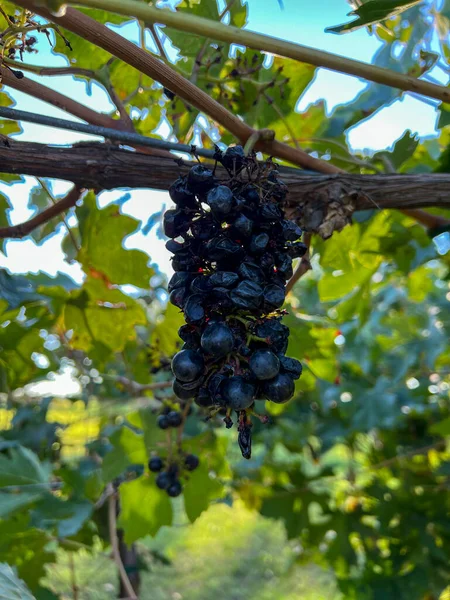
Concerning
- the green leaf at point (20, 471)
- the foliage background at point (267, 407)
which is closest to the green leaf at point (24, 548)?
the foliage background at point (267, 407)

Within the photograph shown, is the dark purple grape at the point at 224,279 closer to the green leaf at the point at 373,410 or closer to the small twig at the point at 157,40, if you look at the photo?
the small twig at the point at 157,40

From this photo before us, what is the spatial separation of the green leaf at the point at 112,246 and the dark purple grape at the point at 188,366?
2.88 ft

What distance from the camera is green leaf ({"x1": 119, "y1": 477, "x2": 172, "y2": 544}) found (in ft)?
5.89

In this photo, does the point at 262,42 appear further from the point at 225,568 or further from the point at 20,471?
the point at 225,568

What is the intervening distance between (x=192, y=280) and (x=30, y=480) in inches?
53.1

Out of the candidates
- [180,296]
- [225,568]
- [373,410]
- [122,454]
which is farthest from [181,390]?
[225,568]

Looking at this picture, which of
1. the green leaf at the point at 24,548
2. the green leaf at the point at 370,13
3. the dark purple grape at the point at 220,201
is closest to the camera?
the dark purple grape at the point at 220,201

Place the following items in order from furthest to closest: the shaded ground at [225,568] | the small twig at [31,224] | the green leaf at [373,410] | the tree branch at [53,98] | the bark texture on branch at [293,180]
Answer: the shaded ground at [225,568], the green leaf at [373,410], the small twig at [31,224], the tree branch at [53,98], the bark texture on branch at [293,180]

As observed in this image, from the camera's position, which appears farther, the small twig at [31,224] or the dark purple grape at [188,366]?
the small twig at [31,224]

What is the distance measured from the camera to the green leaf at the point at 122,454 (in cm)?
180

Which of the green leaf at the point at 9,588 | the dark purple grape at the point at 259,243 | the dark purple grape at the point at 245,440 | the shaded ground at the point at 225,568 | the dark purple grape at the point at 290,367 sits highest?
the dark purple grape at the point at 259,243

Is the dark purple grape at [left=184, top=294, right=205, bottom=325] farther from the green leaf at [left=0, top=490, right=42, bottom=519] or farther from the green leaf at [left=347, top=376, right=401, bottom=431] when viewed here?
the green leaf at [left=347, top=376, right=401, bottom=431]

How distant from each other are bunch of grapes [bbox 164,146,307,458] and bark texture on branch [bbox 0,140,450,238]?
8.5 inches

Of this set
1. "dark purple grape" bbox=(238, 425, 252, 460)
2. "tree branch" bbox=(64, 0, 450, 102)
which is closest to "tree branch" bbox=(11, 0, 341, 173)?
"tree branch" bbox=(64, 0, 450, 102)
